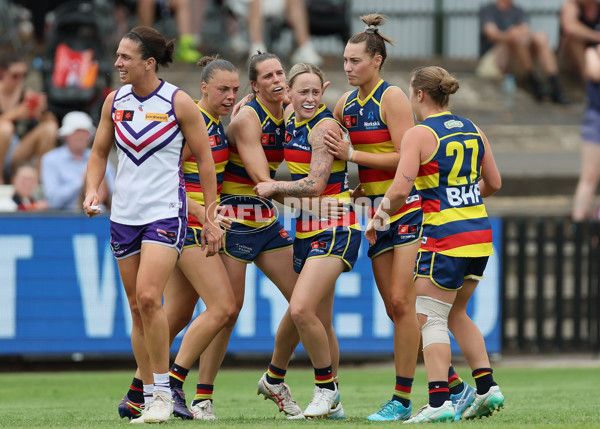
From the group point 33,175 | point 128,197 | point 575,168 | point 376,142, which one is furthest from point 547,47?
point 128,197

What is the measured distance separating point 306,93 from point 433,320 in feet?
5.61

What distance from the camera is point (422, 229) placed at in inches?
270

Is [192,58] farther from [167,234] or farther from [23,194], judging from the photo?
[167,234]

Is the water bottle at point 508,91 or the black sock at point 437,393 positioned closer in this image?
the black sock at point 437,393

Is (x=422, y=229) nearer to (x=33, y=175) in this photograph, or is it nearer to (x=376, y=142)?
(x=376, y=142)

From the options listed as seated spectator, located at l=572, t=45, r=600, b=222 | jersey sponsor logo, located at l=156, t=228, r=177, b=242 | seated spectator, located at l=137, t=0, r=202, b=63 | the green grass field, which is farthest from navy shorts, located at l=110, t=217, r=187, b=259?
seated spectator, located at l=137, t=0, r=202, b=63

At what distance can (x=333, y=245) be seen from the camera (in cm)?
694

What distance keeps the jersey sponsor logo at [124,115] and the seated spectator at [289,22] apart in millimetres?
9646

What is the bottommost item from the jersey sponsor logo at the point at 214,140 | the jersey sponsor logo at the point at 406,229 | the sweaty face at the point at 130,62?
the jersey sponsor logo at the point at 406,229

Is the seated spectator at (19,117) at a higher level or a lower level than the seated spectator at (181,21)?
lower

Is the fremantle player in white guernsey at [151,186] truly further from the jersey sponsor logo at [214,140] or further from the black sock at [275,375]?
the black sock at [275,375]

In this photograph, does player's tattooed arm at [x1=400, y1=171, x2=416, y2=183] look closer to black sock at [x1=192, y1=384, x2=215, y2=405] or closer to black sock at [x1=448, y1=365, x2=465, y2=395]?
black sock at [x1=448, y1=365, x2=465, y2=395]

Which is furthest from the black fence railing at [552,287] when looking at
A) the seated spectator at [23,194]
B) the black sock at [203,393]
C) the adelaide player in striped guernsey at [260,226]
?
the seated spectator at [23,194]

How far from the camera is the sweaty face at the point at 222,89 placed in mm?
7102
